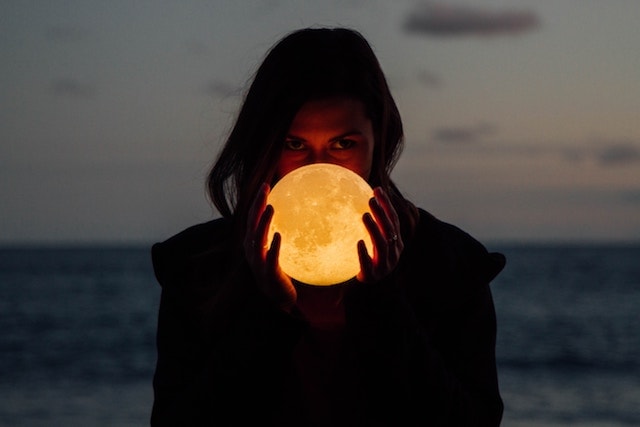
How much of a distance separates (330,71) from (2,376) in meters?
17.8

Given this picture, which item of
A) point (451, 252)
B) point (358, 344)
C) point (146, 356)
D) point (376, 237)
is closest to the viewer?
point (376, 237)

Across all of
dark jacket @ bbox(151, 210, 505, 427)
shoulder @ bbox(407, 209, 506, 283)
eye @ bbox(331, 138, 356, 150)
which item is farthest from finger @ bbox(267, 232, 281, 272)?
shoulder @ bbox(407, 209, 506, 283)

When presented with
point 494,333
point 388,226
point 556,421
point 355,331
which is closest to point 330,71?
point 388,226

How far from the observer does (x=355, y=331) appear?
118 inches

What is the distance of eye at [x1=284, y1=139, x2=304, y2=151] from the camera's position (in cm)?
314

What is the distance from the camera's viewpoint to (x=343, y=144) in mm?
3088

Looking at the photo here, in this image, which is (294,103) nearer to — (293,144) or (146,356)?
(293,144)

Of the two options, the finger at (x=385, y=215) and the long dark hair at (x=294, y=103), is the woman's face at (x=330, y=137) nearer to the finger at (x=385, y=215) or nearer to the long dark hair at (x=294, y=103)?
the long dark hair at (x=294, y=103)

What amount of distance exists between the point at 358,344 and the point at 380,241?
370mm

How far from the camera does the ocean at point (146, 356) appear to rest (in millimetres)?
14859

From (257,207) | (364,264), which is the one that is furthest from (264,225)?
(364,264)

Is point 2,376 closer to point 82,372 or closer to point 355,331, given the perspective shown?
point 82,372

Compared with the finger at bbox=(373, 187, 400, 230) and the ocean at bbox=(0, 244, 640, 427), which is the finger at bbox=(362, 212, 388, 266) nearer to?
the finger at bbox=(373, 187, 400, 230)

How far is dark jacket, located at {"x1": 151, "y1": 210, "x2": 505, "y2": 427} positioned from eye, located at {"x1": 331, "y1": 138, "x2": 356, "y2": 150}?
44 centimetres
